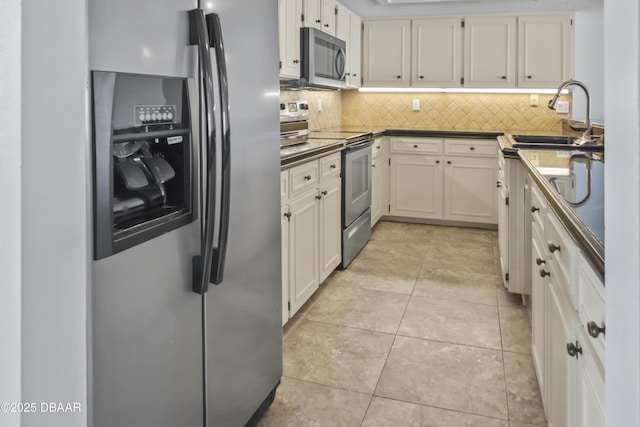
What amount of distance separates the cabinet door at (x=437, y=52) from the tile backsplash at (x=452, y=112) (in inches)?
11.6

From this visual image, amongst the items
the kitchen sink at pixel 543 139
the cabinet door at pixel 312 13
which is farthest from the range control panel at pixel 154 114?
the kitchen sink at pixel 543 139

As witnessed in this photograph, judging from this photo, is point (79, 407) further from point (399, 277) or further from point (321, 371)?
point (399, 277)

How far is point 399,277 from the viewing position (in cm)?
358

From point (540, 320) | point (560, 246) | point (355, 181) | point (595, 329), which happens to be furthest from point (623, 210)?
point (355, 181)

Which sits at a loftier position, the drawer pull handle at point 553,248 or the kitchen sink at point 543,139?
the kitchen sink at point 543,139

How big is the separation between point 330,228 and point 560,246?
6.43 ft

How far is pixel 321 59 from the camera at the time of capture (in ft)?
12.0

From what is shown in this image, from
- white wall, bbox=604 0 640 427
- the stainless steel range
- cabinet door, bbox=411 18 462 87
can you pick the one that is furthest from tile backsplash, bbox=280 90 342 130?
white wall, bbox=604 0 640 427

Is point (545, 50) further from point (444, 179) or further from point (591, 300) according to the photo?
point (591, 300)

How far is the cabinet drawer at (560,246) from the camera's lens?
4.23 feet

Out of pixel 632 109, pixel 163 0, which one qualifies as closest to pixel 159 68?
pixel 163 0

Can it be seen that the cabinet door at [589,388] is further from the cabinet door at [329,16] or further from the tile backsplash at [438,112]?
the tile backsplash at [438,112]

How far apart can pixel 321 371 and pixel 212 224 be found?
112 centimetres

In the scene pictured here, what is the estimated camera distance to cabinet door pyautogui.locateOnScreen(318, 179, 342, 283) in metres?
3.13
